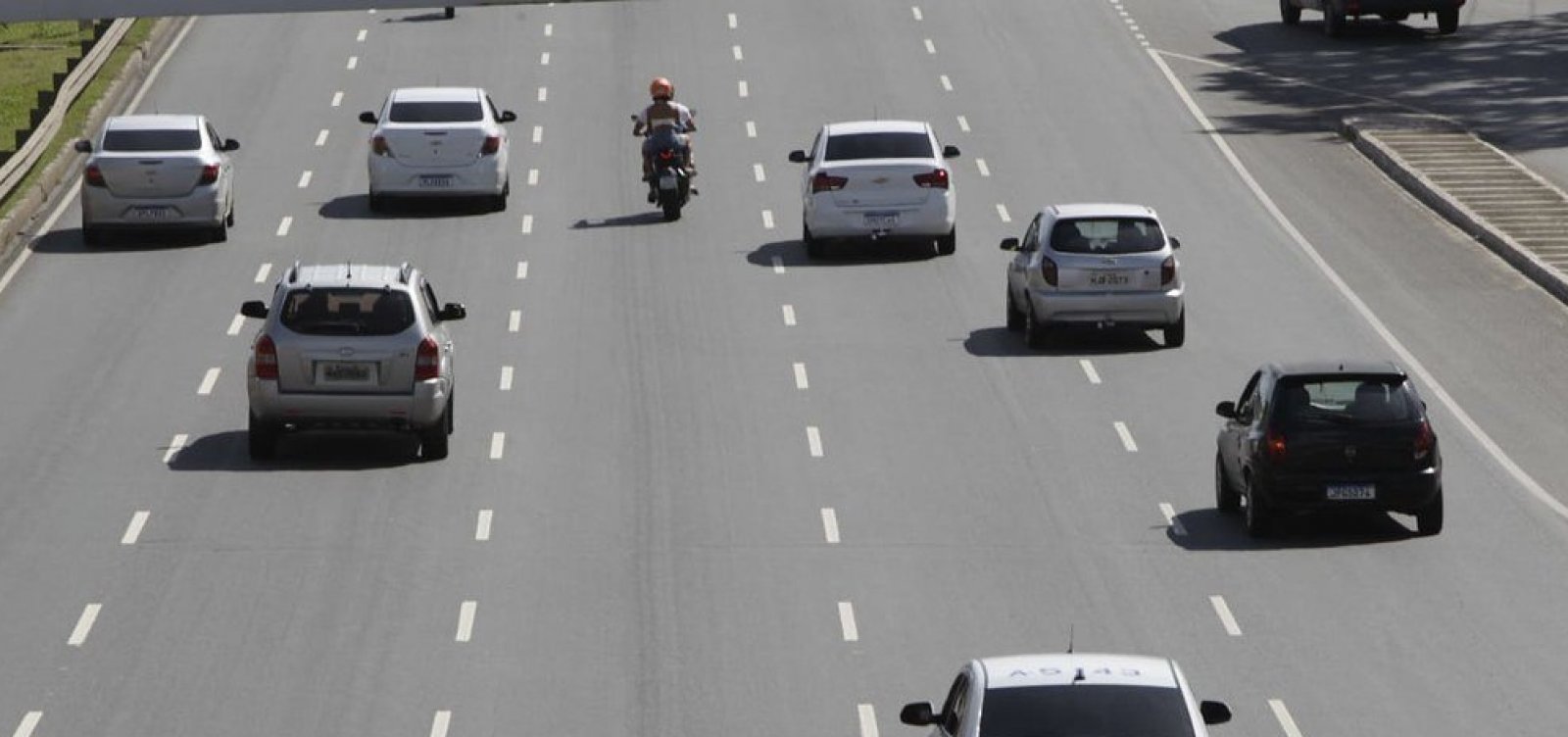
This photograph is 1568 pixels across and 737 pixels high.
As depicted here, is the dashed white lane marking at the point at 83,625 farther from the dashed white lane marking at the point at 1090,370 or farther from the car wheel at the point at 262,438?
the dashed white lane marking at the point at 1090,370

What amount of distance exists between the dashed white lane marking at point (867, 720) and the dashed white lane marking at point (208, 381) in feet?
48.6

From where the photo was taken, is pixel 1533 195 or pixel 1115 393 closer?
pixel 1115 393

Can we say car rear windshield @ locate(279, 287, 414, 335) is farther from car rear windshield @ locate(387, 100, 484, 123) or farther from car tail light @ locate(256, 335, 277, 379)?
car rear windshield @ locate(387, 100, 484, 123)

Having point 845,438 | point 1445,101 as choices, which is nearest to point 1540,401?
point 845,438

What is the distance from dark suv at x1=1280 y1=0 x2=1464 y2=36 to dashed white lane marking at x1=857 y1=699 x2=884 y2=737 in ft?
139

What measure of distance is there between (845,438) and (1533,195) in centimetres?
1692

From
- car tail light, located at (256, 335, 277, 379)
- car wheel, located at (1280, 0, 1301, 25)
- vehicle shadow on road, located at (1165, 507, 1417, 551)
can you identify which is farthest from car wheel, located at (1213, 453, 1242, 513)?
car wheel, located at (1280, 0, 1301, 25)

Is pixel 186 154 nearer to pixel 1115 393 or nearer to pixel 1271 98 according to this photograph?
pixel 1115 393

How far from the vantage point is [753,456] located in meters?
32.3

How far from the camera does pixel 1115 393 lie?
A: 3541cm

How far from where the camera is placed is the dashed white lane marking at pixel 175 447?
32.1 meters

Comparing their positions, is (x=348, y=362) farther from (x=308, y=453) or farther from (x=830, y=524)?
(x=830, y=524)

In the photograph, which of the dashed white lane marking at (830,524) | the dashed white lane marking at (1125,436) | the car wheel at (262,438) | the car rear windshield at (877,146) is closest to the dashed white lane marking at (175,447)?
the car wheel at (262,438)

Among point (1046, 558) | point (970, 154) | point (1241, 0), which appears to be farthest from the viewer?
point (1241, 0)
